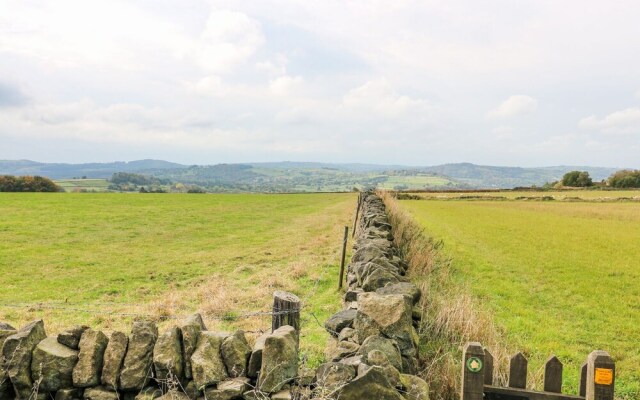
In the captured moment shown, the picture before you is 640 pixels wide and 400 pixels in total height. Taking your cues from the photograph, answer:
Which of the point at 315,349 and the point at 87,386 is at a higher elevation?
the point at 87,386

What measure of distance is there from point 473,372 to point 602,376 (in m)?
0.90

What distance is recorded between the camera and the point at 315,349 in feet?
19.8

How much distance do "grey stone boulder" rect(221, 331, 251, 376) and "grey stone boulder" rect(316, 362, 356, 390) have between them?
2.57ft

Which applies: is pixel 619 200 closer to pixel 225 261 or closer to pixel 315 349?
pixel 225 261

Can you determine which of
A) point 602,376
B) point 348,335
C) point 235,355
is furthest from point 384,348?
point 602,376

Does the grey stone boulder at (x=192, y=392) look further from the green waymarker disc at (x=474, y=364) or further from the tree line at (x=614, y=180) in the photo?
the tree line at (x=614, y=180)

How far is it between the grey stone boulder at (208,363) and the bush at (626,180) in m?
105

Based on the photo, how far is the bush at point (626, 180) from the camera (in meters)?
85.0

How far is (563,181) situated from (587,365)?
114583mm

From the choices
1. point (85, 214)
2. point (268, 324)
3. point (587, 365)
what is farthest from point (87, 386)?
point (85, 214)

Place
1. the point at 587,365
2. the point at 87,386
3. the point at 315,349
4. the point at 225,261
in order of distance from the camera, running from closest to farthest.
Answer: the point at 587,365
the point at 87,386
the point at 315,349
the point at 225,261

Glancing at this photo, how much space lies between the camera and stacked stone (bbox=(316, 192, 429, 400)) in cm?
326

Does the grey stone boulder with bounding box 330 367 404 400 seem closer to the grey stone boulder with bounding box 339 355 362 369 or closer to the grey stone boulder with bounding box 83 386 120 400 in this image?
the grey stone boulder with bounding box 339 355 362 369

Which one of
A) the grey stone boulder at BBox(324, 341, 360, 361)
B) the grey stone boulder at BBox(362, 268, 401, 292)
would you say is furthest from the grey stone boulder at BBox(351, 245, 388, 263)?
the grey stone boulder at BBox(324, 341, 360, 361)
